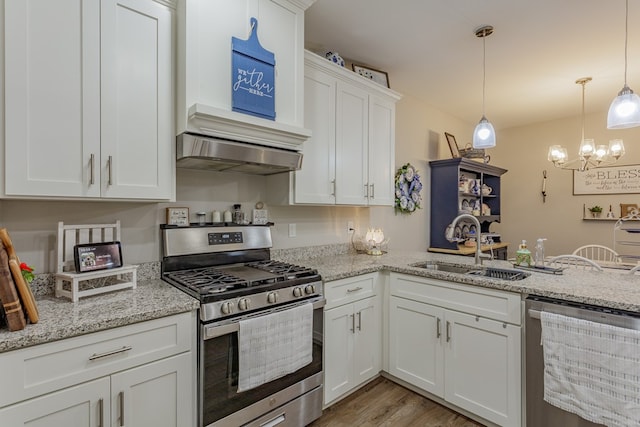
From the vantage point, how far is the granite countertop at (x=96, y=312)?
3.63ft

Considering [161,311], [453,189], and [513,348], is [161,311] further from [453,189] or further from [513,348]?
[453,189]

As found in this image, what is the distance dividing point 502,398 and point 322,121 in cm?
213

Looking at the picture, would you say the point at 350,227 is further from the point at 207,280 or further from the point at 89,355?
the point at 89,355

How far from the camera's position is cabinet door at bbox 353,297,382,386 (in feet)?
7.40

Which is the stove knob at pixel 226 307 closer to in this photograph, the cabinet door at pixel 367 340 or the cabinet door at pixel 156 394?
the cabinet door at pixel 156 394

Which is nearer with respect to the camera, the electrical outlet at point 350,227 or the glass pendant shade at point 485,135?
the glass pendant shade at point 485,135

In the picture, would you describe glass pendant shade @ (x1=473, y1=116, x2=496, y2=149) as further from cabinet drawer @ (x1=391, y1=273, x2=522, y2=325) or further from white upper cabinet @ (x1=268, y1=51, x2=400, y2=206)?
cabinet drawer @ (x1=391, y1=273, x2=522, y2=325)

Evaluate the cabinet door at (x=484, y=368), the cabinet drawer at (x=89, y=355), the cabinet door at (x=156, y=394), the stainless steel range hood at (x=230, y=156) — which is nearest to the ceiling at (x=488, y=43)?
the stainless steel range hood at (x=230, y=156)

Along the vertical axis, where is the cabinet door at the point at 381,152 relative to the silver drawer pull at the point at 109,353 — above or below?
above

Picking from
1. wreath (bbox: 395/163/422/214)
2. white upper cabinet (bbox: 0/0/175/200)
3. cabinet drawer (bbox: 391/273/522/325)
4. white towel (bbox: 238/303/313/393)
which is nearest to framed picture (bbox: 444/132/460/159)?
wreath (bbox: 395/163/422/214)

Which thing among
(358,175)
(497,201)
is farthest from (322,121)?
(497,201)

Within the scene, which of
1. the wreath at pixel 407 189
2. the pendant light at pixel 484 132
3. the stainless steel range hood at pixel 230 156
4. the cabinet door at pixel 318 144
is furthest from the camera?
the wreath at pixel 407 189

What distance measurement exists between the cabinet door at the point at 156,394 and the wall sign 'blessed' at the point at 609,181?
18.0 feet

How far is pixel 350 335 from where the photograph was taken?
221 cm
